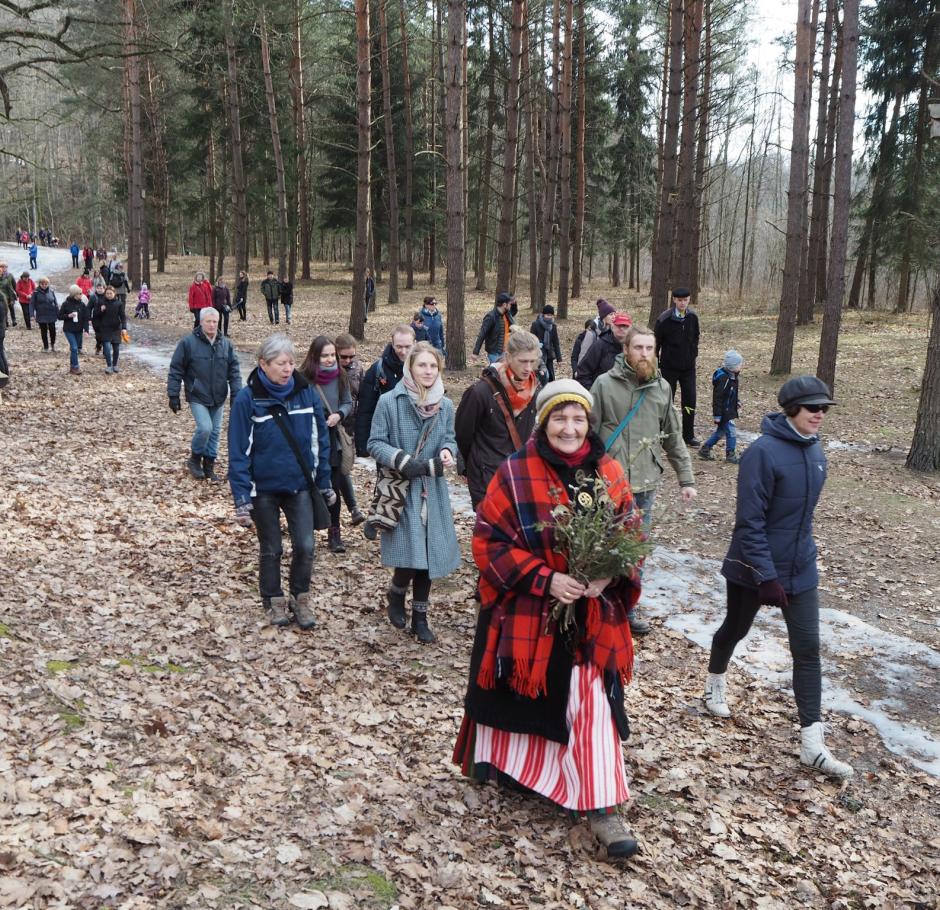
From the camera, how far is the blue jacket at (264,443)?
5719 mm

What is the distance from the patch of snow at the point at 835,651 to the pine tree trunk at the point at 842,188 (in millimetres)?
9269

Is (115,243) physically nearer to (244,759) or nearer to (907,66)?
(907,66)

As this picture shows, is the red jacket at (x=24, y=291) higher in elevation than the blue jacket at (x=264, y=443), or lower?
higher

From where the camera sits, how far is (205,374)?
31.8 feet

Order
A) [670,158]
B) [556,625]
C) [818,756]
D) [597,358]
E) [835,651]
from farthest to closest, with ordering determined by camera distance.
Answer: [670,158] < [597,358] < [835,651] < [818,756] < [556,625]

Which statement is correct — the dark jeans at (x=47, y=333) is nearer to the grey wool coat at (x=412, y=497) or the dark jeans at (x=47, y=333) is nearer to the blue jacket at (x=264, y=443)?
the blue jacket at (x=264, y=443)

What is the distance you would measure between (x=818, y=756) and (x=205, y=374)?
24.7 feet

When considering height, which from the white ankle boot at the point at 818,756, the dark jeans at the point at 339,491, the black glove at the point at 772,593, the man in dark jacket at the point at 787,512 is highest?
the man in dark jacket at the point at 787,512

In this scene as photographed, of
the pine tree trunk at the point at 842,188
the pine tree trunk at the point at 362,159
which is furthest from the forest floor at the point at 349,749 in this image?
the pine tree trunk at the point at 362,159

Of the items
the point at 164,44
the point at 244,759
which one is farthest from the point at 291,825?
the point at 164,44

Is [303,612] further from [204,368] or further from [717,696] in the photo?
[204,368]

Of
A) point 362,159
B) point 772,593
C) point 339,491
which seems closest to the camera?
point 772,593

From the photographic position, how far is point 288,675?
225 inches

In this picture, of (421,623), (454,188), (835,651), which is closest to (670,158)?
(454,188)
